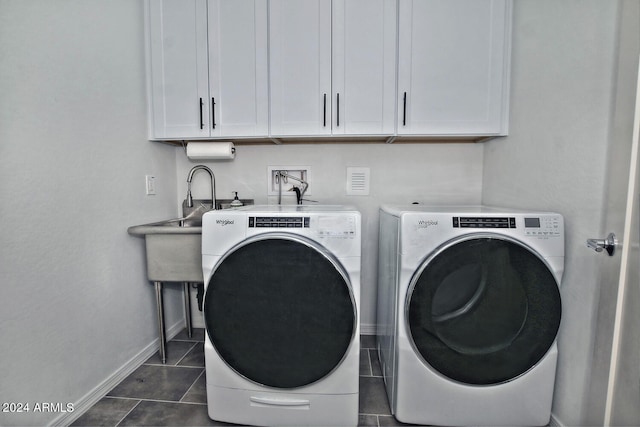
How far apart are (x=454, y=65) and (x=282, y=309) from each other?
148cm

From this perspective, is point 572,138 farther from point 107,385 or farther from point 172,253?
point 107,385

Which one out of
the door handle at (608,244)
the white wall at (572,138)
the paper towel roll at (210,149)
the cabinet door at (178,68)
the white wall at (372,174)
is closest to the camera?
the door handle at (608,244)

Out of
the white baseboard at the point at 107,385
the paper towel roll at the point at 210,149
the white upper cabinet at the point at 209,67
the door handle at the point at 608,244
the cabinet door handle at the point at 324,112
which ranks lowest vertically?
the white baseboard at the point at 107,385

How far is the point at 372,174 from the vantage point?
1.89m

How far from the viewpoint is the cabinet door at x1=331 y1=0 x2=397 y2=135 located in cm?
148

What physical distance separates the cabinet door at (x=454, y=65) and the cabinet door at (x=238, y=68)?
2.46 feet

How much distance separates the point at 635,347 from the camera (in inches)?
30.2

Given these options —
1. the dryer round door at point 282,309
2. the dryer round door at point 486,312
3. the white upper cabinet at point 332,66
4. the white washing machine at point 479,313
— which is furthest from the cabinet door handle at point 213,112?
the dryer round door at point 486,312

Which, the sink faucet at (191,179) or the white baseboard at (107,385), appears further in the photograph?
the sink faucet at (191,179)

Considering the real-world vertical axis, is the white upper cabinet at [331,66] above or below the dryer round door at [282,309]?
above

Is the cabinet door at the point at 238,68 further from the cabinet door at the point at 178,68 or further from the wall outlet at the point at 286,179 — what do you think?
the wall outlet at the point at 286,179

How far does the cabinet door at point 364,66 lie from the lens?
1.48 meters

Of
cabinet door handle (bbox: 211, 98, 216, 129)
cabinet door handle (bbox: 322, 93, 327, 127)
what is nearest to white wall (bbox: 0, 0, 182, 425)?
cabinet door handle (bbox: 211, 98, 216, 129)

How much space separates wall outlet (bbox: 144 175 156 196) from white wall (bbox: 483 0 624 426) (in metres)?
2.05
